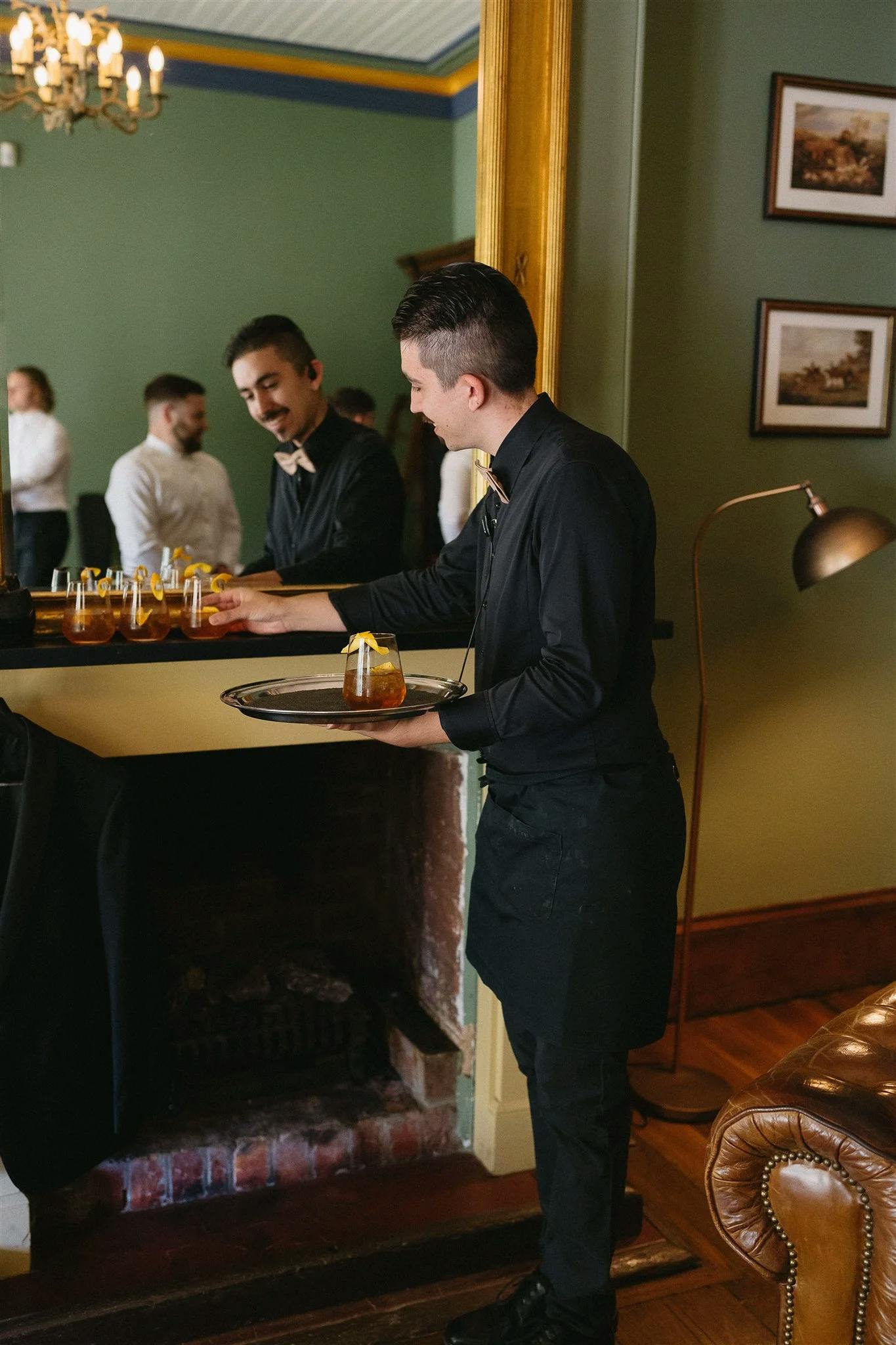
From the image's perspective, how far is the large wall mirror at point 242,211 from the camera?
2143mm

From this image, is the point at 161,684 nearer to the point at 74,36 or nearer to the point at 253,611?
the point at 253,611

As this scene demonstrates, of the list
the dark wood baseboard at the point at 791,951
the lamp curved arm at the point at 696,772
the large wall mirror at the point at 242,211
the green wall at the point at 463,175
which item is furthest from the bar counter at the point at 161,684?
the dark wood baseboard at the point at 791,951

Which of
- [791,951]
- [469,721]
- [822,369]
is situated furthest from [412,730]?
[791,951]

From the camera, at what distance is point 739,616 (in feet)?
9.93

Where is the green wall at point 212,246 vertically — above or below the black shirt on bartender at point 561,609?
above

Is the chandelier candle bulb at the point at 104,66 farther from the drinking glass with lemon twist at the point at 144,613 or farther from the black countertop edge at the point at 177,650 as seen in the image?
the black countertop edge at the point at 177,650

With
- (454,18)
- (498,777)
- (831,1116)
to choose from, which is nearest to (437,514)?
(498,777)

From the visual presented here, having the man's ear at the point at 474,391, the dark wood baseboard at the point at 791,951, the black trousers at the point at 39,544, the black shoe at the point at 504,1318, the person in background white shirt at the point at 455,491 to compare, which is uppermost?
the man's ear at the point at 474,391

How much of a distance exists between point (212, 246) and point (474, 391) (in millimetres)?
767

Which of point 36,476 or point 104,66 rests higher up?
point 104,66

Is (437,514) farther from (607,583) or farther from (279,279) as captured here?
(607,583)

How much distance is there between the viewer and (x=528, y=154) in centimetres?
229

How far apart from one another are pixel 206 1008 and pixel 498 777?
1.10m

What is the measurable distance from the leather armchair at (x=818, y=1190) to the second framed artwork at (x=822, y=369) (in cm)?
189
